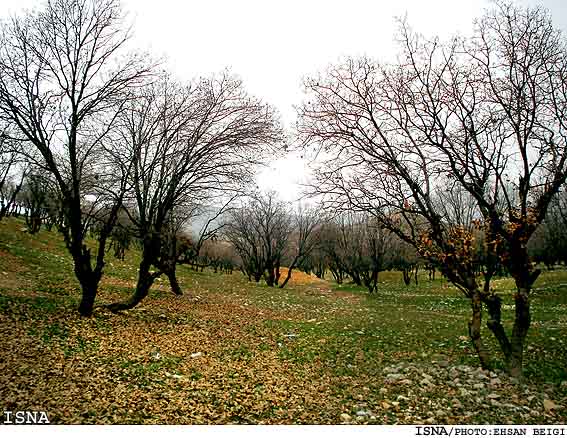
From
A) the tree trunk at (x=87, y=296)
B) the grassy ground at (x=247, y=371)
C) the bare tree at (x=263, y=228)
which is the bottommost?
the grassy ground at (x=247, y=371)

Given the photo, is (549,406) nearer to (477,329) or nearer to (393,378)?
(477,329)

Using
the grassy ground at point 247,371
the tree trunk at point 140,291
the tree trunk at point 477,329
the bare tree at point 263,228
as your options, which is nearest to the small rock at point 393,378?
the grassy ground at point 247,371

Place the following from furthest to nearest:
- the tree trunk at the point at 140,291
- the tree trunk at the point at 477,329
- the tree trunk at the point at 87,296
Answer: the tree trunk at the point at 140,291, the tree trunk at the point at 87,296, the tree trunk at the point at 477,329

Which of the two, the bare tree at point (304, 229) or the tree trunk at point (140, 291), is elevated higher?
the bare tree at point (304, 229)

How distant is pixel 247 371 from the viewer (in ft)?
28.8

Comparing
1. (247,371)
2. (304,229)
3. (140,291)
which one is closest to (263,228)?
(304,229)

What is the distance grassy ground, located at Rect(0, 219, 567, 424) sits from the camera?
6715mm

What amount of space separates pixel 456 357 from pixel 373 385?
340 cm

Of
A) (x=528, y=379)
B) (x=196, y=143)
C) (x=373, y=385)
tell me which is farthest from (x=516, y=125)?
(x=196, y=143)

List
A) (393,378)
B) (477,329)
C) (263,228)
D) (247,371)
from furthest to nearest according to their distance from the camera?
(263,228), (477,329), (247,371), (393,378)

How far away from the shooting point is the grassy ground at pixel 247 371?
6715mm

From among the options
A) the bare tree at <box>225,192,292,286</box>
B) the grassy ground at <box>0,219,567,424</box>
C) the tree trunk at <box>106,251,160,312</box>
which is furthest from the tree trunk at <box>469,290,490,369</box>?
the bare tree at <box>225,192,292,286</box>

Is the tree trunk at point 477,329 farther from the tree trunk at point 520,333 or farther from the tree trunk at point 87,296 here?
the tree trunk at point 87,296

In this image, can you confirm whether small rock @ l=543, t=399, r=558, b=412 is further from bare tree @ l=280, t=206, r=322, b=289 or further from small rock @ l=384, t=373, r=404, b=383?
bare tree @ l=280, t=206, r=322, b=289
